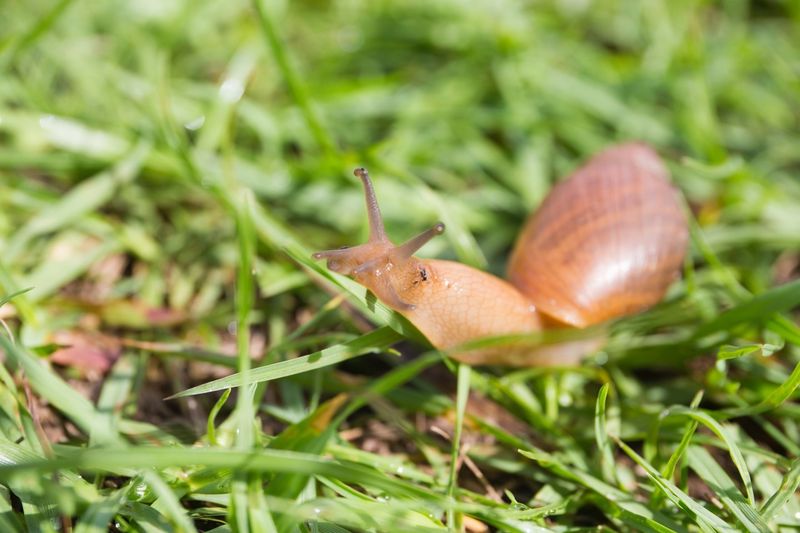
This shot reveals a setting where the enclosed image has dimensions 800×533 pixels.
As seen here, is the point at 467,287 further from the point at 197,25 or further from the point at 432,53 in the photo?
the point at 197,25

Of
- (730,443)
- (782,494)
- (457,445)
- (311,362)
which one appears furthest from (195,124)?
(782,494)

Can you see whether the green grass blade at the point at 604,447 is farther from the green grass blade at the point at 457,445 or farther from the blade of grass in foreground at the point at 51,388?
the blade of grass in foreground at the point at 51,388

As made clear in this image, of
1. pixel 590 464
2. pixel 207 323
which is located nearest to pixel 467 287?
pixel 590 464

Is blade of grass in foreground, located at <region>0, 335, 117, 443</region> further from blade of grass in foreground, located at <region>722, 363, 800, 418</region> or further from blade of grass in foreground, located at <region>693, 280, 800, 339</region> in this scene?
blade of grass in foreground, located at <region>693, 280, 800, 339</region>

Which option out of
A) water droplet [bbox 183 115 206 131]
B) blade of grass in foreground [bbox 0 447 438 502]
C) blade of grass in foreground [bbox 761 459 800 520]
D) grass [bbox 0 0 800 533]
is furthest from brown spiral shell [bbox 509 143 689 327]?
water droplet [bbox 183 115 206 131]

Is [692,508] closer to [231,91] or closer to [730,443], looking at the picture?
[730,443]

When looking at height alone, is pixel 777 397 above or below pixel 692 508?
above
